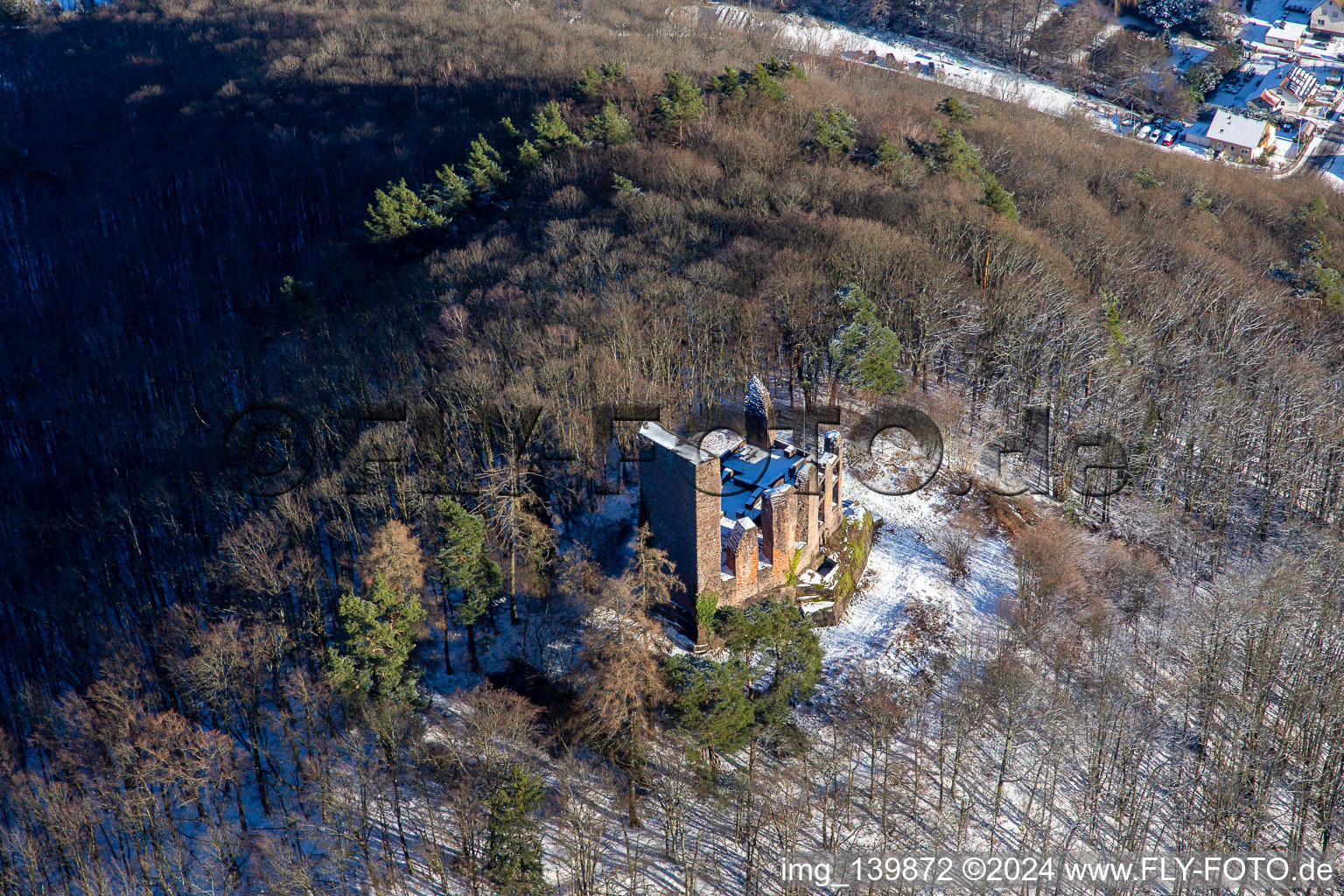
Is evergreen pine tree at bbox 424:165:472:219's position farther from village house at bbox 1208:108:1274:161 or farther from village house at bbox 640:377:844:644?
village house at bbox 1208:108:1274:161

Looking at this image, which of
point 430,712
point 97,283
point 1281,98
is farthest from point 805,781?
point 1281,98

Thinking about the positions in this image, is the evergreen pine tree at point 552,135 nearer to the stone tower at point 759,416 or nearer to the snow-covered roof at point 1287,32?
the stone tower at point 759,416

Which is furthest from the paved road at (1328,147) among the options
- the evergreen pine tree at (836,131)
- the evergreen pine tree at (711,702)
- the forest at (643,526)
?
the evergreen pine tree at (711,702)

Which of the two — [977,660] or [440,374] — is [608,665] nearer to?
[977,660]

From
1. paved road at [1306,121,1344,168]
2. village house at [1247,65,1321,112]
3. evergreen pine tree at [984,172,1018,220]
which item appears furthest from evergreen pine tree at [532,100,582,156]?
village house at [1247,65,1321,112]

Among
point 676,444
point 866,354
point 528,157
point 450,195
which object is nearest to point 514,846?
point 676,444

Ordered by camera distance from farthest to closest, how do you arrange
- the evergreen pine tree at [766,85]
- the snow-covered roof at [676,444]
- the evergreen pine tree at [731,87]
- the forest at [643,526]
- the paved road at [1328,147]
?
the paved road at [1328,147], the evergreen pine tree at [731,87], the evergreen pine tree at [766,85], the forest at [643,526], the snow-covered roof at [676,444]
